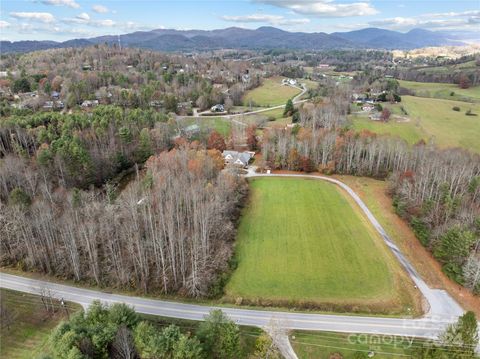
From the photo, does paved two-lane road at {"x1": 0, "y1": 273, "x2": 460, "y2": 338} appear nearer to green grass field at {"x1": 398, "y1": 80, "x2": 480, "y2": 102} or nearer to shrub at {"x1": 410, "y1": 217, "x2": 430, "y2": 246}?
shrub at {"x1": 410, "y1": 217, "x2": 430, "y2": 246}

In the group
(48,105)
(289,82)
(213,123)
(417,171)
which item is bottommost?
(417,171)

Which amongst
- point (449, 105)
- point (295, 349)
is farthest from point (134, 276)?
point (449, 105)

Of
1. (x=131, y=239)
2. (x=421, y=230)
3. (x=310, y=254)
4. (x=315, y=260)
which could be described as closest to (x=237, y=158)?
(x=310, y=254)

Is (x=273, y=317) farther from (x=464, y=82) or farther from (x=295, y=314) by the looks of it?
(x=464, y=82)

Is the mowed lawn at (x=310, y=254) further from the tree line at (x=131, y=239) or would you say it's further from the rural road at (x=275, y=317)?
the tree line at (x=131, y=239)

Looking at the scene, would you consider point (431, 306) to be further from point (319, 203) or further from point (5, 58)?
point (5, 58)

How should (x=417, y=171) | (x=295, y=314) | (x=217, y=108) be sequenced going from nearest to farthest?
(x=295, y=314) → (x=417, y=171) → (x=217, y=108)

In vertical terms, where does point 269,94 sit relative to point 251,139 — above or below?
above

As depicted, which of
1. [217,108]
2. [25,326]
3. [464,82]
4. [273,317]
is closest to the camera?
[273,317]

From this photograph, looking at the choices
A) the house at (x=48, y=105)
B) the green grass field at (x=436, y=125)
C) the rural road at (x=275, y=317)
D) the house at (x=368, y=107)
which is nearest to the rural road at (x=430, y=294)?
the rural road at (x=275, y=317)
